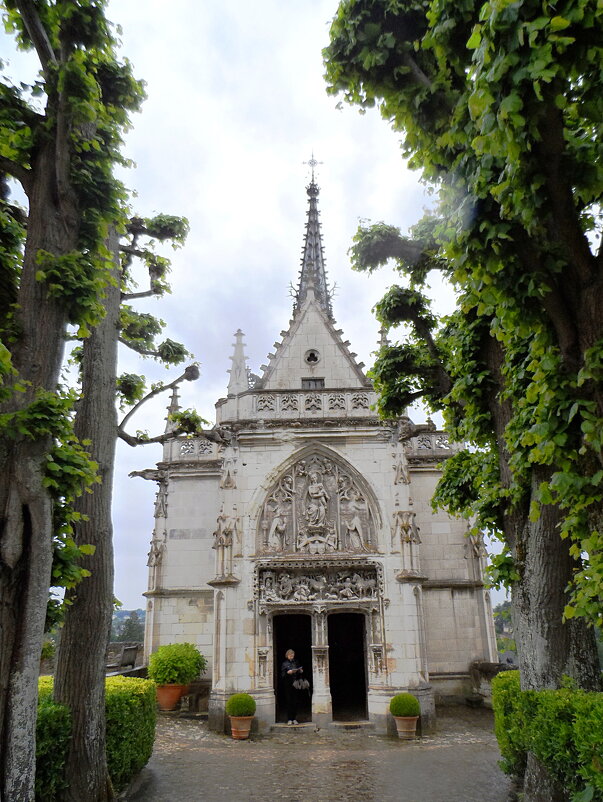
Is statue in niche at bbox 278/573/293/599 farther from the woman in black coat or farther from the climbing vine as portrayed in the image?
the climbing vine

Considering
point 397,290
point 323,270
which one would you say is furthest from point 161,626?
point 323,270

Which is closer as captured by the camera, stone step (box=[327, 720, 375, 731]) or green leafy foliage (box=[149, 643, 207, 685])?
stone step (box=[327, 720, 375, 731])

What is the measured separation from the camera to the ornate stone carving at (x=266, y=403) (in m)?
16.3

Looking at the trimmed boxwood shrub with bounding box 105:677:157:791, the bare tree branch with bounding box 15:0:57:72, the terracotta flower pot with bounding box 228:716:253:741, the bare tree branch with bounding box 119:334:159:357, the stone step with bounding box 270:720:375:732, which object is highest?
the bare tree branch with bounding box 15:0:57:72

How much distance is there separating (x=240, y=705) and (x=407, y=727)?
12.4 feet

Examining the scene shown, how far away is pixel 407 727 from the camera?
12938 millimetres

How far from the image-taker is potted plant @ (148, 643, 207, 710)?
15.5 meters

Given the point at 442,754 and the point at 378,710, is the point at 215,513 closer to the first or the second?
the point at 378,710

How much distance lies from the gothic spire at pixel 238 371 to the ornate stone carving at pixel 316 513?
117 inches

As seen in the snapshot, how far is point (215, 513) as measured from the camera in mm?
18500

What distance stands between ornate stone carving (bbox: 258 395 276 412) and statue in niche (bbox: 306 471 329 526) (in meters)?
2.38

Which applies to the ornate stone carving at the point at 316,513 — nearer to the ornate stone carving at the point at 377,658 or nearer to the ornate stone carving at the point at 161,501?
the ornate stone carving at the point at 377,658

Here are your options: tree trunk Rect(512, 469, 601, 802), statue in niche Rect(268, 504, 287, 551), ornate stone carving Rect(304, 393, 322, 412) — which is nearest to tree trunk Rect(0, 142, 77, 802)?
tree trunk Rect(512, 469, 601, 802)

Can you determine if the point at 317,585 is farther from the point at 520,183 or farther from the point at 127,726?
the point at 520,183
